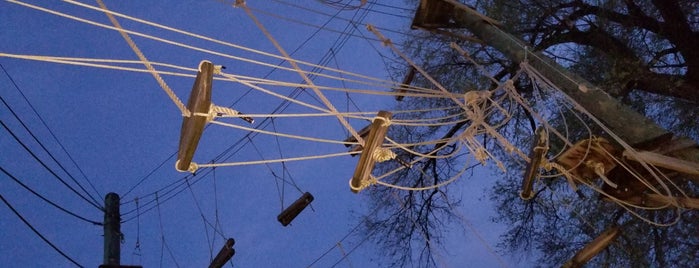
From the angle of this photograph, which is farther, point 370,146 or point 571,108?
point 571,108

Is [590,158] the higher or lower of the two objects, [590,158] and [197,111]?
the higher

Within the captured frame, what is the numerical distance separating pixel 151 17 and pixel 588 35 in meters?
43.4

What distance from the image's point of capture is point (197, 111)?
3.74 meters

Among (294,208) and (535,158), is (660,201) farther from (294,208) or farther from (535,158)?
(294,208)

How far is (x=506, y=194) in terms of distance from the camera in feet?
40.5

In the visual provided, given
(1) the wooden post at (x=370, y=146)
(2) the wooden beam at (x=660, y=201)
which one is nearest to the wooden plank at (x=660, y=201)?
(2) the wooden beam at (x=660, y=201)

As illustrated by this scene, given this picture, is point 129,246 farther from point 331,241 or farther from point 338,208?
point 338,208

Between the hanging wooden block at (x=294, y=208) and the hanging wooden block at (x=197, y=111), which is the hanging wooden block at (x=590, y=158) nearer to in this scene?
the hanging wooden block at (x=197, y=111)

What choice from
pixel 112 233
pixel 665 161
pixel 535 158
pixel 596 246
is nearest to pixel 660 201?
pixel 665 161

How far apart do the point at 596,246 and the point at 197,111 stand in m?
5.06

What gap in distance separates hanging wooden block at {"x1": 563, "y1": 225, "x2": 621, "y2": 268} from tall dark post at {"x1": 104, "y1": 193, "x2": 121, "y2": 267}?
4.80 metres

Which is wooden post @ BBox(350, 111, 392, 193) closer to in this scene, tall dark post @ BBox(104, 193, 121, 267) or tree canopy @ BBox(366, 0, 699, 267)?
tree canopy @ BBox(366, 0, 699, 267)

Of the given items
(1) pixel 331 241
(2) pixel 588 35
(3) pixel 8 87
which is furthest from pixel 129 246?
(2) pixel 588 35

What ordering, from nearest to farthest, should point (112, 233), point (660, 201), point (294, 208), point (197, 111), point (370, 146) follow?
point (197, 111), point (370, 146), point (660, 201), point (112, 233), point (294, 208)
